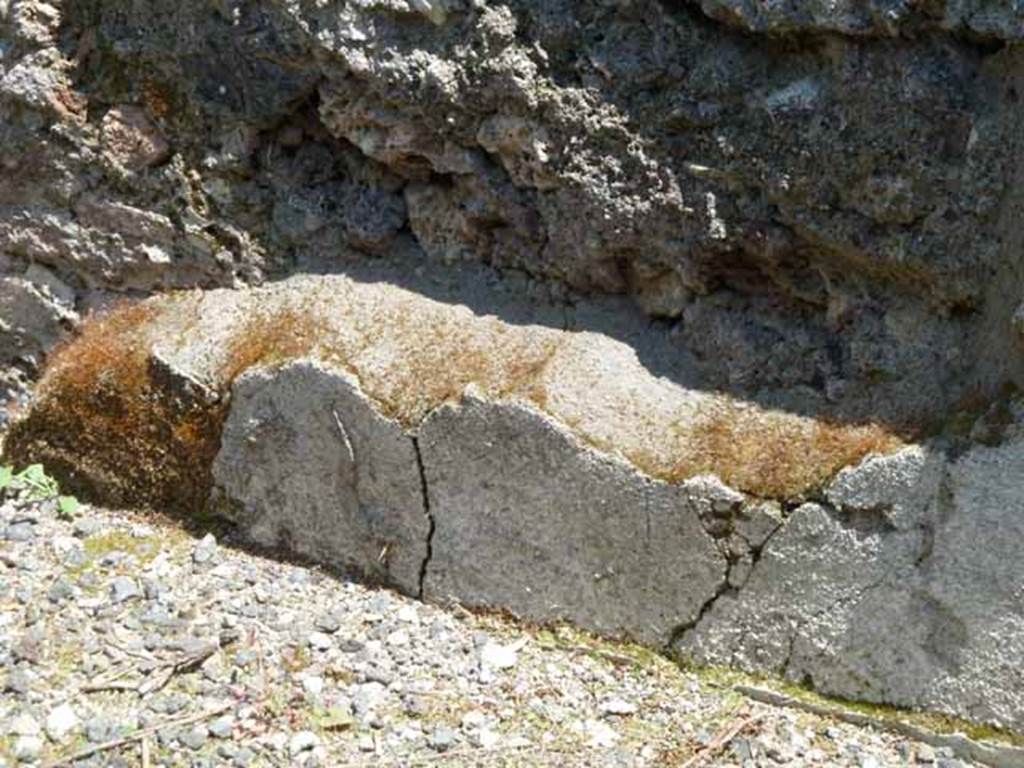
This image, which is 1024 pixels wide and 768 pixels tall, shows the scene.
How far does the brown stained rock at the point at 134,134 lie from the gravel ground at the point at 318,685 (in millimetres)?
1524

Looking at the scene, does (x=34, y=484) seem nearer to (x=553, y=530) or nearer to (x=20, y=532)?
(x=20, y=532)

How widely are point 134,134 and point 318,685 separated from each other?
2276 mm

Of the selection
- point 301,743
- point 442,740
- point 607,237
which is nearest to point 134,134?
point 607,237

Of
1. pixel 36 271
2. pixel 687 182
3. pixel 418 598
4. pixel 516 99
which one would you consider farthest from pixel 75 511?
pixel 687 182

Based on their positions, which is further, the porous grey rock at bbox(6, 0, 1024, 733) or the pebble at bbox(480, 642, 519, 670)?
the pebble at bbox(480, 642, 519, 670)

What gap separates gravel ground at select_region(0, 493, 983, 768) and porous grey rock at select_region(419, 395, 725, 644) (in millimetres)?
131

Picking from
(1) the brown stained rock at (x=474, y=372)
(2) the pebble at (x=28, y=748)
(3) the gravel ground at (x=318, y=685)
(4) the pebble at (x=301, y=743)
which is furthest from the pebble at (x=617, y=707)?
(2) the pebble at (x=28, y=748)

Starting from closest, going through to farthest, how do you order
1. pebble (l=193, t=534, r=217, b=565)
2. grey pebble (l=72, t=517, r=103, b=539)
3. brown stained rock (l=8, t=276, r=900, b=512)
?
1. brown stained rock (l=8, t=276, r=900, b=512)
2. pebble (l=193, t=534, r=217, b=565)
3. grey pebble (l=72, t=517, r=103, b=539)

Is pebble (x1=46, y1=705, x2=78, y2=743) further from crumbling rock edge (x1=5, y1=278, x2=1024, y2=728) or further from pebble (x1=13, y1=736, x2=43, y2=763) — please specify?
crumbling rock edge (x1=5, y1=278, x2=1024, y2=728)

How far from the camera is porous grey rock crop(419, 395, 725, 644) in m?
4.34

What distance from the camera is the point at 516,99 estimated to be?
461 cm

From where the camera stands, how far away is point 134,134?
17.2 ft

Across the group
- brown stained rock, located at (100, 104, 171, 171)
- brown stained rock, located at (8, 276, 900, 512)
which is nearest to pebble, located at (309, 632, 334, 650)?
brown stained rock, located at (8, 276, 900, 512)

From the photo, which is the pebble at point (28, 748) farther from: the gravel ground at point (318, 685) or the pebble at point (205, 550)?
the pebble at point (205, 550)
